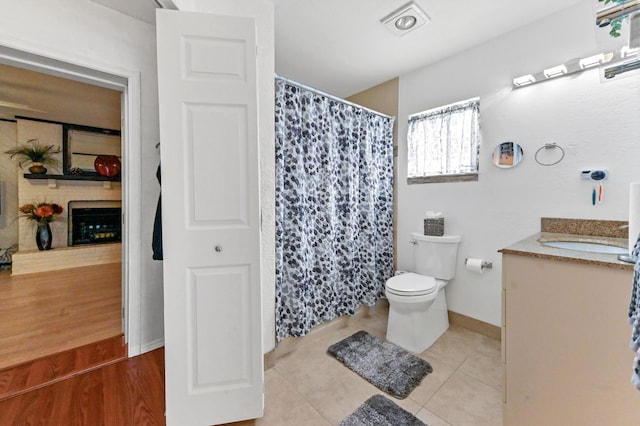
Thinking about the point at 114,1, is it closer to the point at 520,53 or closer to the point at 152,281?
the point at 152,281

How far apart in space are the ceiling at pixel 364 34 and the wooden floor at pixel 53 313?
2.33 m

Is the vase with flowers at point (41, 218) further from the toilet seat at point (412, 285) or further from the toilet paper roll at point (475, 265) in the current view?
the toilet paper roll at point (475, 265)

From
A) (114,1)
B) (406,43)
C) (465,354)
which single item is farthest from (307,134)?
(465,354)

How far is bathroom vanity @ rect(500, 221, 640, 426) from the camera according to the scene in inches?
34.5

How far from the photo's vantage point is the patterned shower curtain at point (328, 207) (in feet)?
6.08

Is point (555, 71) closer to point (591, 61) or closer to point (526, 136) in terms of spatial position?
point (591, 61)

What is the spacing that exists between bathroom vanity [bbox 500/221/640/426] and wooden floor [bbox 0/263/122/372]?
2.69m

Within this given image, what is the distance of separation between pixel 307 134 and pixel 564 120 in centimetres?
180

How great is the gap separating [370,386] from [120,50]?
2723 mm

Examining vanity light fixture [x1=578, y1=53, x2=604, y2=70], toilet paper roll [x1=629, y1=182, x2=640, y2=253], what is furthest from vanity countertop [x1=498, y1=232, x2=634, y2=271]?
vanity light fixture [x1=578, y1=53, x2=604, y2=70]

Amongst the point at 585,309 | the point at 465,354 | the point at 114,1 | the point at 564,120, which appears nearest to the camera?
the point at 585,309

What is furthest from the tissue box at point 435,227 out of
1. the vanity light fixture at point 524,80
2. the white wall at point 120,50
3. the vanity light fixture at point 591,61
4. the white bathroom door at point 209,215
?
the white wall at point 120,50

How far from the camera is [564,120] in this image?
1.72m

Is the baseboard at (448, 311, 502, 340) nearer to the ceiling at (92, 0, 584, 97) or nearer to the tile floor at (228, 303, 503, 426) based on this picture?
the tile floor at (228, 303, 503, 426)
